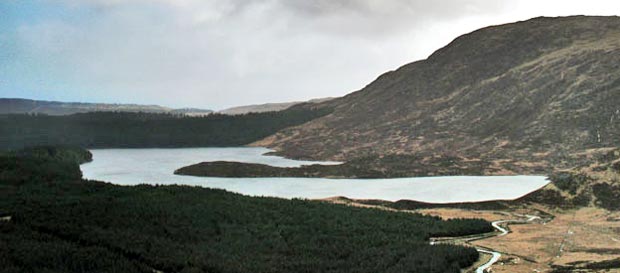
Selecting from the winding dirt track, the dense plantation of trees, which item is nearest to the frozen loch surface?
the winding dirt track

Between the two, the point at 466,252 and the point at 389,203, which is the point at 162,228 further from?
the point at 389,203

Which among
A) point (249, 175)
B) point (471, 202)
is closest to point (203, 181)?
point (249, 175)

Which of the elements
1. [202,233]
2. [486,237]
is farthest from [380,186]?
[202,233]

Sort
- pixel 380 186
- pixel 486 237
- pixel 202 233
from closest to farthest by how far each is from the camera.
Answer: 1. pixel 202 233
2. pixel 486 237
3. pixel 380 186

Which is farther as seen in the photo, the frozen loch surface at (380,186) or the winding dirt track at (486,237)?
the frozen loch surface at (380,186)

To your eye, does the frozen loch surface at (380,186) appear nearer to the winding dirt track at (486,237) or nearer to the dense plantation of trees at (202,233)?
the winding dirt track at (486,237)

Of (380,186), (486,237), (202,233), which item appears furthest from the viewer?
(380,186)

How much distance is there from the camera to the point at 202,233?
94.9m

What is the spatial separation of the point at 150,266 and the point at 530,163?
487 ft

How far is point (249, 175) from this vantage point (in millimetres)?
199375

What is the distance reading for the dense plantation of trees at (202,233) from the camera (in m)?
73.3

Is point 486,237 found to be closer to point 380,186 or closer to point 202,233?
point 202,233

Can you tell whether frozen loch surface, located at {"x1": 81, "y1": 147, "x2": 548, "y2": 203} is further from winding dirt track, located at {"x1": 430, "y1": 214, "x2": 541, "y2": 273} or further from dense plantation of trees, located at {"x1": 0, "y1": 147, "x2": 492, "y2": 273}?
dense plantation of trees, located at {"x1": 0, "y1": 147, "x2": 492, "y2": 273}

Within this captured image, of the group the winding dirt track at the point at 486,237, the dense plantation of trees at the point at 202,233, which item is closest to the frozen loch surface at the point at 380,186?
the winding dirt track at the point at 486,237
